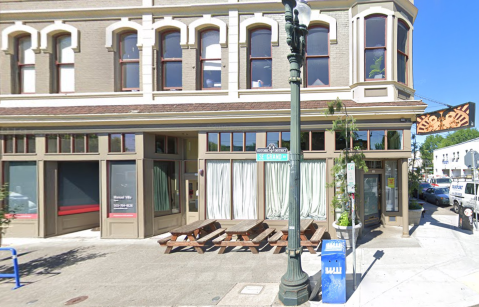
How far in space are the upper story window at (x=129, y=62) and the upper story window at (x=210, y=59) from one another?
2.59 m

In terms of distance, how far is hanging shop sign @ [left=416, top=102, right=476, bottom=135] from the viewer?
30.9 ft

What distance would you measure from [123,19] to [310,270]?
35.4 feet

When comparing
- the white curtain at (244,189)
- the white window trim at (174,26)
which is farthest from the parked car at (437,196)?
the white window trim at (174,26)

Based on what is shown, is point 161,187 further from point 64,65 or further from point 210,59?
point 64,65

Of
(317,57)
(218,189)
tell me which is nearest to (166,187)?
(218,189)

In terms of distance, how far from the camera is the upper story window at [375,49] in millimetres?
9656

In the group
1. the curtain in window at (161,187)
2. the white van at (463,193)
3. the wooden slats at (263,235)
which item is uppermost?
the curtain in window at (161,187)

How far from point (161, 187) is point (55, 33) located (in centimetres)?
732

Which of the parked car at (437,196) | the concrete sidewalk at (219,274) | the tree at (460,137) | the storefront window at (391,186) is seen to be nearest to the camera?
the concrete sidewalk at (219,274)

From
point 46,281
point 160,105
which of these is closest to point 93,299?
point 46,281

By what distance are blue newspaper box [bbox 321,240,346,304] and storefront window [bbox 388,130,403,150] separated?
5.56 meters

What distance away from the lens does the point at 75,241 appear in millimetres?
10188

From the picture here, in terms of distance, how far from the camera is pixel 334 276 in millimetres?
5125

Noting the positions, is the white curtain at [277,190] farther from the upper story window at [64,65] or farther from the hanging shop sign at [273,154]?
the upper story window at [64,65]
